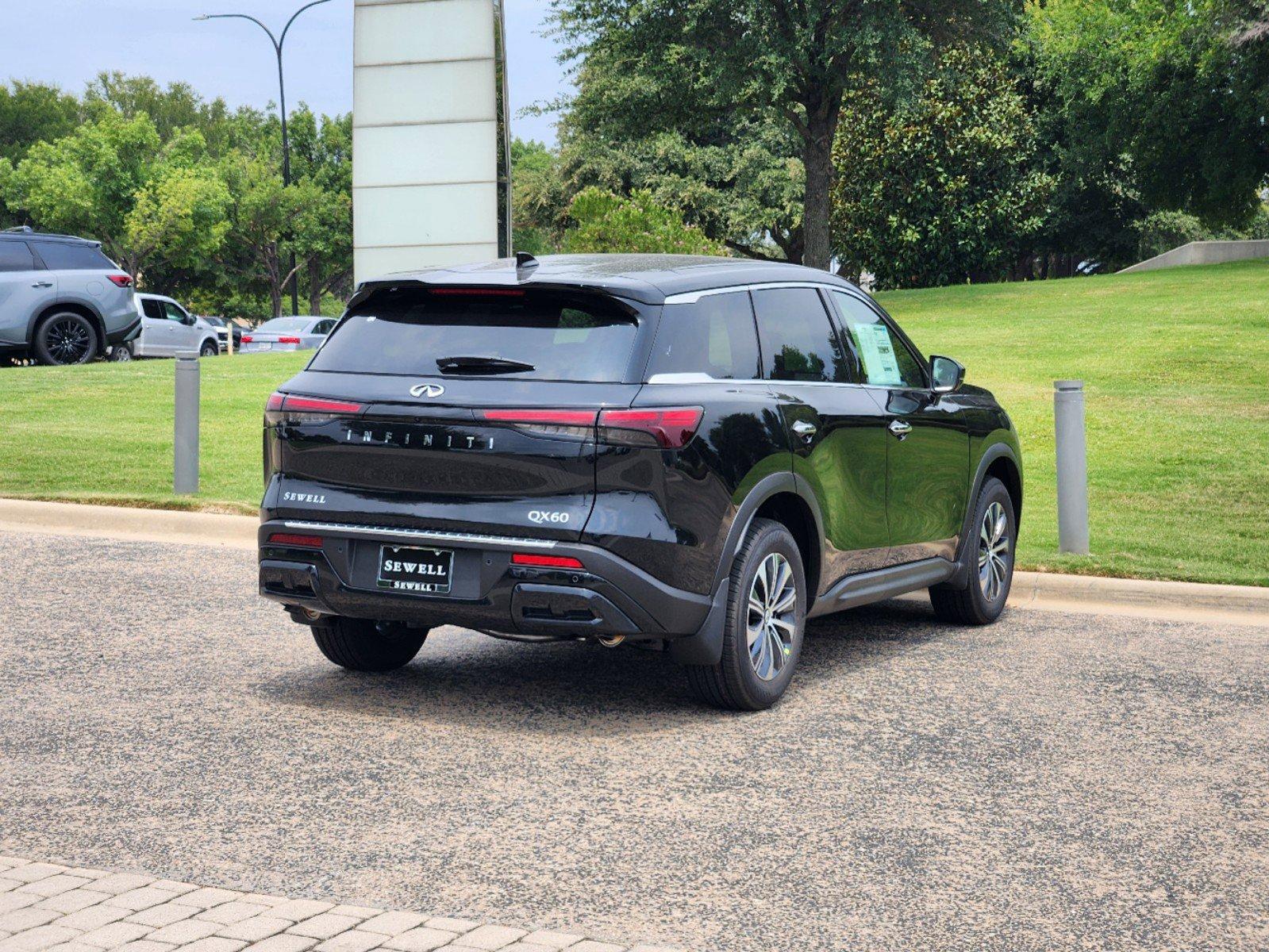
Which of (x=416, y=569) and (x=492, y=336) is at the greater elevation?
(x=492, y=336)

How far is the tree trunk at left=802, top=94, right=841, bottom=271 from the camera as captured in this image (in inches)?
1321

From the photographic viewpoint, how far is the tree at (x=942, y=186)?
46.5 metres

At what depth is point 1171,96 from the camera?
44062 millimetres

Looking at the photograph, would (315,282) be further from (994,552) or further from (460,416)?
(460,416)

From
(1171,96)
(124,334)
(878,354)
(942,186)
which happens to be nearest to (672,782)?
(878,354)

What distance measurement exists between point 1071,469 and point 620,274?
182 inches

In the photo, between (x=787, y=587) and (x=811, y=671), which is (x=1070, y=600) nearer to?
(x=811, y=671)

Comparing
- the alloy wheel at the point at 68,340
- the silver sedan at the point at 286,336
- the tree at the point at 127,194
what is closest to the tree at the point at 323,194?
the tree at the point at 127,194

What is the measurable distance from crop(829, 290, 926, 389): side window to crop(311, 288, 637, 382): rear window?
1803 millimetres

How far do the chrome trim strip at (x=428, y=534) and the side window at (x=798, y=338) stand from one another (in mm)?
1414

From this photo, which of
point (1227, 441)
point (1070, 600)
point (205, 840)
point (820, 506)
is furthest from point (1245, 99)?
point (205, 840)

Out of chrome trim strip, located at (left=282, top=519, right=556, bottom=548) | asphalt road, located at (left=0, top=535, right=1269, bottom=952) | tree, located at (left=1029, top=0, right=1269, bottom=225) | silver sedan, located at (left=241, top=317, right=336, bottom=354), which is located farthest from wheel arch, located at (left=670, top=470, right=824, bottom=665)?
tree, located at (left=1029, top=0, right=1269, bottom=225)

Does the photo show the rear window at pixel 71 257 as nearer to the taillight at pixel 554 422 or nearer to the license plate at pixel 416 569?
the license plate at pixel 416 569

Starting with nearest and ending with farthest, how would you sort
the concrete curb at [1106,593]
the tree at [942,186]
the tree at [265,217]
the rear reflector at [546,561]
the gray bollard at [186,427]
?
the rear reflector at [546,561] < the concrete curb at [1106,593] < the gray bollard at [186,427] < the tree at [942,186] < the tree at [265,217]
